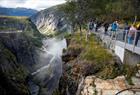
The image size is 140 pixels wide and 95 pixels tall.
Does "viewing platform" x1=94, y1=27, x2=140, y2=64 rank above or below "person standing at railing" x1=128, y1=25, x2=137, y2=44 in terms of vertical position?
below

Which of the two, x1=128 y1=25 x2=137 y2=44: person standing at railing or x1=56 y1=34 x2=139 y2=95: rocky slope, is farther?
x1=128 y1=25 x2=137 y2=44: person standing at railing

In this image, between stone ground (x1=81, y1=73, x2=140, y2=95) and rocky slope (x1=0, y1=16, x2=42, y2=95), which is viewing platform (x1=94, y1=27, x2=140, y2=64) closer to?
stone ground (x1=81, y1=73, x2=140, y2=95)

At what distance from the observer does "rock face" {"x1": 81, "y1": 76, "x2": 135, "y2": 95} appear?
17.1 m

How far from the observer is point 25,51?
13900 centimetres

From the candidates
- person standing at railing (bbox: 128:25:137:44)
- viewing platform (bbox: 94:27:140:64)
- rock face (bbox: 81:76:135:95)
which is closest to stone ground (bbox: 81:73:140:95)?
rock face (bbox: 81:76:135:95)

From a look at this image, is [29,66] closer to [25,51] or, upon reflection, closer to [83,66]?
[25,51]

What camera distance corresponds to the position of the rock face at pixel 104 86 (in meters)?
17.1

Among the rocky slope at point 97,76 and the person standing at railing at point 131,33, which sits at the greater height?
the person standing at railing at point 131,33

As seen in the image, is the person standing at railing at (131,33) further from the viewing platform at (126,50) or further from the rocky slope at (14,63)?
the rocky slope at (14,63)

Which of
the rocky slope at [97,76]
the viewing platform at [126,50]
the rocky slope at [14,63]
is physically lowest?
the rocky slope at [14,63]

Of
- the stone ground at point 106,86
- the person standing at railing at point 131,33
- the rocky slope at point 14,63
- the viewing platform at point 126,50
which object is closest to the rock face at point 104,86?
the stone ground at point 106,86

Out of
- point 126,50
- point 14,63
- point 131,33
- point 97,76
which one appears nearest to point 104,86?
point 97,76

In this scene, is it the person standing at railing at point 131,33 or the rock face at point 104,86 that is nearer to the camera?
the rock face at point 104,86

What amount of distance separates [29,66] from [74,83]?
105 meters
